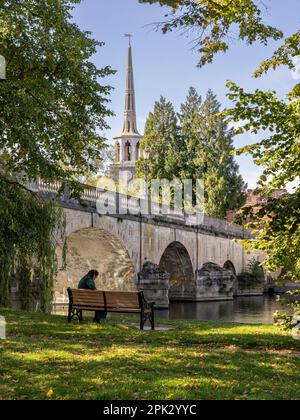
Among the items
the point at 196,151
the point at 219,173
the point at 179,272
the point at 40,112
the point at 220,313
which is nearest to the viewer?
the point at 40,112

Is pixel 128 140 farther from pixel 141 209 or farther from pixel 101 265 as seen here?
pixel 101 265

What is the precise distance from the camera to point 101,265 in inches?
1198

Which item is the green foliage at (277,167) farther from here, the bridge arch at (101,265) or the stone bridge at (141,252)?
the bridge arch at (101,265)

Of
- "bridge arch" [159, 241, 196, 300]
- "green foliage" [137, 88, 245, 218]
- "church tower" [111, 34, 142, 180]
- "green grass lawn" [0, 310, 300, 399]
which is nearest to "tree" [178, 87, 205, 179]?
"green foliage" [137, 88, 245, 218]

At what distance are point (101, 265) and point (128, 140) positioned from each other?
41.2 m

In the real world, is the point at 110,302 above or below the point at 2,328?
above

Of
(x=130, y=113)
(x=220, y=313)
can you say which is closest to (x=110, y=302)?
(x=220, y=313)

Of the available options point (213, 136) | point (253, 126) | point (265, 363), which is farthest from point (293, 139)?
point (213, 136)

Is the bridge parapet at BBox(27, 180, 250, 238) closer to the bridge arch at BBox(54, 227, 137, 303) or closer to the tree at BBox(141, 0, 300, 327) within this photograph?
the bridge arch at BBox(54, 227, 137, 303)

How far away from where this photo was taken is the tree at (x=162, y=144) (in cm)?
4675

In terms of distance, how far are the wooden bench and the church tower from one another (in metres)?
55.7

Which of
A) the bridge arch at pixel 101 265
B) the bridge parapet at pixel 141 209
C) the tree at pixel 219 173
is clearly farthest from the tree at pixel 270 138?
the tree at pixel 219 173

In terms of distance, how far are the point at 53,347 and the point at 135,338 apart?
204 centimetres

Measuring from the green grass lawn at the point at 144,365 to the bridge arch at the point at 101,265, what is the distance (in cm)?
1882
